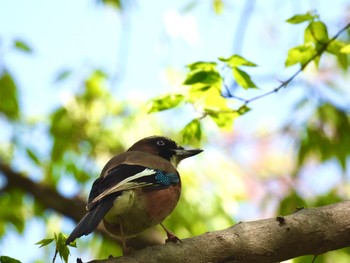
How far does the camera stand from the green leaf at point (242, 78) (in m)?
5.17

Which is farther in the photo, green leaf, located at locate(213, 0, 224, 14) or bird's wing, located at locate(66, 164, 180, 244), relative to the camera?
green leaf, located at locate(213, 0, 224, 14)

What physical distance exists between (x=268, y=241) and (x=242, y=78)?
1444 millimetres

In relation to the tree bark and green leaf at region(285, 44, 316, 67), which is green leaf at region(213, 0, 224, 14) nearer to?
green leaf at region(285, 44, 316, 67)

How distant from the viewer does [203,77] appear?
16.9ft

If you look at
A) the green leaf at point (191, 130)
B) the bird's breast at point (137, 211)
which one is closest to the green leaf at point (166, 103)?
the green leaf at point (191, 130)

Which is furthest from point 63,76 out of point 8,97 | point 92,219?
point 92,219

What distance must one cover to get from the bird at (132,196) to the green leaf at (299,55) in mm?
1224

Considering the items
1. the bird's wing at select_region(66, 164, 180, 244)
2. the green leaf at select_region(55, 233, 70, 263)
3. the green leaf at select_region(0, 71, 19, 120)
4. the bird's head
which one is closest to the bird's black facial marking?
the bird's head

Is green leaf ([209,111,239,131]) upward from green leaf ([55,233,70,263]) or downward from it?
upward

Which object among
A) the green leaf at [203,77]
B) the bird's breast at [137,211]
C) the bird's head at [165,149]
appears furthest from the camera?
the bird's head at [165,149]

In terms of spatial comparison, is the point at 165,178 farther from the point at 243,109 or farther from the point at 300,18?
the point at 300,18

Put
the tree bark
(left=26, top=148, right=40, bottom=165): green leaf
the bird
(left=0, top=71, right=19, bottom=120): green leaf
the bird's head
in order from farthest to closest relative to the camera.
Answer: (left=0, top=71, right=19, bottom=120): green leaf, (left=26, top=148, right=40, bottom=165): green leaf, the bird's head, the bird, the tree bark

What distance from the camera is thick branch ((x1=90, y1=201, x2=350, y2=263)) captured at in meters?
4.07

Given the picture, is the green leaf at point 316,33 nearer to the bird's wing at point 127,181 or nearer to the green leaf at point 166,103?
the green leaf at point 166,103
